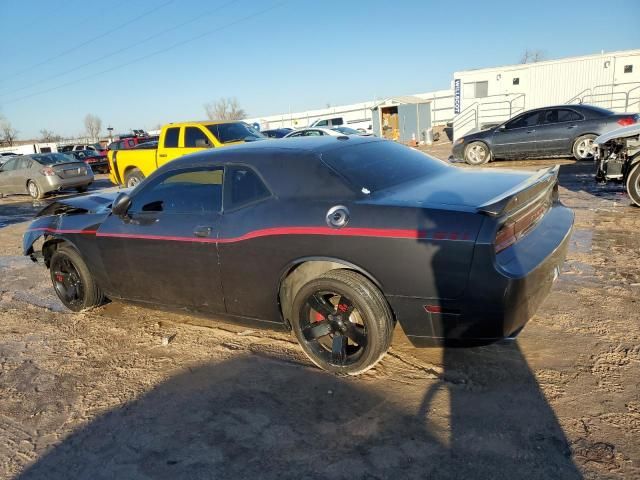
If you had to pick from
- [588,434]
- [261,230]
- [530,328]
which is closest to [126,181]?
[261,230]

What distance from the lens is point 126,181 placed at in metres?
13.4

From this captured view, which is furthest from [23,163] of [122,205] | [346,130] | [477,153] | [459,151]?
[122,205]

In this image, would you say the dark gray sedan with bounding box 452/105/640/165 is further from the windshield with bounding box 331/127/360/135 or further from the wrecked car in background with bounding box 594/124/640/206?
the windshield with bounding box 331/127/360/135

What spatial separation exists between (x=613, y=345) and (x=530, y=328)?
0.56 metres

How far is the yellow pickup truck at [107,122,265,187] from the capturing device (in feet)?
36.8

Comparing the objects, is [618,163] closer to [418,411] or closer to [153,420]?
[418,411]

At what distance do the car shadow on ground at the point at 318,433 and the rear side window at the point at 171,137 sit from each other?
9.43m

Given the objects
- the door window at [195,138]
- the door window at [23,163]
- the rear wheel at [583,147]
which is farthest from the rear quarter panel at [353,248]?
the door window at [23,163]

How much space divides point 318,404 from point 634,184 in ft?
21.0

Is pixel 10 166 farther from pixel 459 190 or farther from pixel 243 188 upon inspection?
pixel 459 190

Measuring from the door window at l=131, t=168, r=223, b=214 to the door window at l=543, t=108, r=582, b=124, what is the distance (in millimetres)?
11247

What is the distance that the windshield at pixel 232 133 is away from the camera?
440 inches

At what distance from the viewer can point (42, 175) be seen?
15.3 metres

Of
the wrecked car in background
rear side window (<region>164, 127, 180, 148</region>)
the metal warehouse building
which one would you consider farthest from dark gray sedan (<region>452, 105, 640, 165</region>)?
the metal warehouse building
